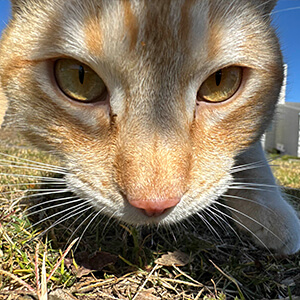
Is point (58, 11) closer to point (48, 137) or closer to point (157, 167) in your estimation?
point (48, 137)

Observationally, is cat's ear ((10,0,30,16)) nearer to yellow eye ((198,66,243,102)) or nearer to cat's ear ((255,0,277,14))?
yellow eye ((198,66,243,102))

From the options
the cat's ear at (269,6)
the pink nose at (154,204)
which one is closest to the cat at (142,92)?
the pink nose at (154,204)

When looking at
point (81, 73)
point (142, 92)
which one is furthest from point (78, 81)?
point (142, 92)

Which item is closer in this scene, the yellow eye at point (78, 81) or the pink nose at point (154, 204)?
the pink nose at point (154, 204)

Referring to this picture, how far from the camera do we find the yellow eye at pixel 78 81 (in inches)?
47.5

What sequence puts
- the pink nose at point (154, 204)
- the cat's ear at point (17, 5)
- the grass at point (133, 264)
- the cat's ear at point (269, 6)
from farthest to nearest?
1. the cat's ear at point (269, 6)
2. the cat's ear at point (17, 5)
3. the grass at point (133, 264)
4. the pink nose at point (154, 204)

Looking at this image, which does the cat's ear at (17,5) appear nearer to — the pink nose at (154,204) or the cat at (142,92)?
the cat at (142,92)

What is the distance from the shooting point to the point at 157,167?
1.04 meters

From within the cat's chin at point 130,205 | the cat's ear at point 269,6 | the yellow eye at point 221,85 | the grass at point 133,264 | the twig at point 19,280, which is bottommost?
the grass at point 133,264

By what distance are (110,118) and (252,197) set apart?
1.01m

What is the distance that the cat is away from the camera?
1089mm

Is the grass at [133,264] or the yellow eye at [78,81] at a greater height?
the yellow eye at [78,81]

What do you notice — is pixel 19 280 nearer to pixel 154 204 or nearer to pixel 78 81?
pixel 154 204

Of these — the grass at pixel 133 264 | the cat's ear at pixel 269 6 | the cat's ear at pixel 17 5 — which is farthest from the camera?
the cat's ear at pixel 269 6
